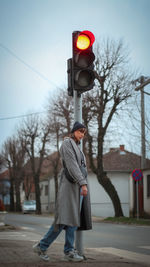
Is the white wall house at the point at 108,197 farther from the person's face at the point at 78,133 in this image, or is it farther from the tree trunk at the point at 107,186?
the person's face at the point at 78,133

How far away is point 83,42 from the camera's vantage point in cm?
602

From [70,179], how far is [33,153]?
1605 inches

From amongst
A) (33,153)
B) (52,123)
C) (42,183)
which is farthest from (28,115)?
(42,183)

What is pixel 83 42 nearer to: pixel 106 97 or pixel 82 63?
pixel 82 63

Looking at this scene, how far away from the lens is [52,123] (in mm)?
36188

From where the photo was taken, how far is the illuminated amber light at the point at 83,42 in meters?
6.02

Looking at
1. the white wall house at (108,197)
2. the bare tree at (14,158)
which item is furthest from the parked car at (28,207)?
the white wall house at (108,197)

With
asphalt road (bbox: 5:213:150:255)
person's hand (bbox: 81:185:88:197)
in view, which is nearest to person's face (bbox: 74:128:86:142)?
person's hand (bbox: 81:185:88:197)

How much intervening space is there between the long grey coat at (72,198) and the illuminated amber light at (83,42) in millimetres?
1407

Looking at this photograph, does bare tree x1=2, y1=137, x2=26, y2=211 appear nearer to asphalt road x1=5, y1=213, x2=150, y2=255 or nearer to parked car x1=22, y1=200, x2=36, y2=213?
parked car x1=22, y1=200, x2=36, y2=213

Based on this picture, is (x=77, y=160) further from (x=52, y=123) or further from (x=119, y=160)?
(x=119, y=160)

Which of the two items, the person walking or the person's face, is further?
the person's face

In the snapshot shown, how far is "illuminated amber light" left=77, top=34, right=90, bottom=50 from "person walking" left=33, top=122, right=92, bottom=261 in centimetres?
139

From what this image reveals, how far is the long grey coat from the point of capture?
5402mm
